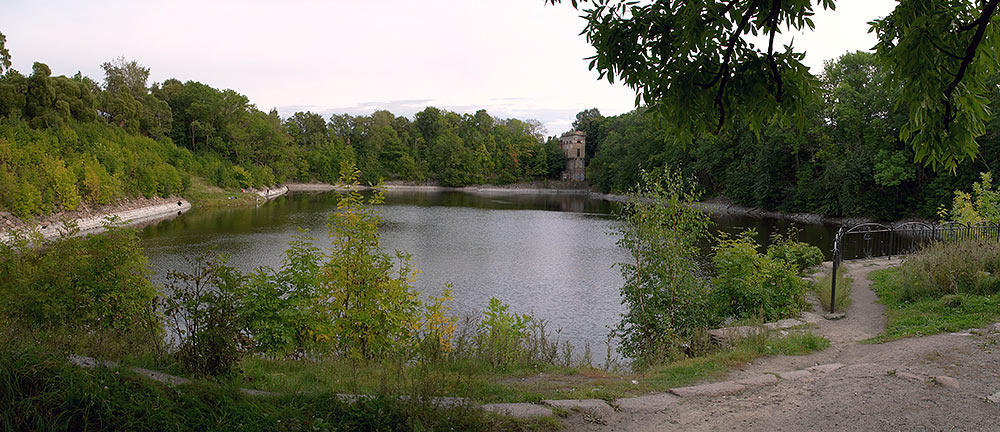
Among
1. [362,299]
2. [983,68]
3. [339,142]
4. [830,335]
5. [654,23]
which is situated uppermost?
[339,142]

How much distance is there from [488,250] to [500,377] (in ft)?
58.9

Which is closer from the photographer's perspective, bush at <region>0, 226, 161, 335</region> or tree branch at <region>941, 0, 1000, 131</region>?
tree branch at <region>941, 0, 1000, 131</region>

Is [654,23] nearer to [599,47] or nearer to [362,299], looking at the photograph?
[599,47]

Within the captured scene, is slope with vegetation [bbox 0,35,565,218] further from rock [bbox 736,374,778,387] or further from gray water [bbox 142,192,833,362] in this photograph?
rock [bbox 736,374,778,387]

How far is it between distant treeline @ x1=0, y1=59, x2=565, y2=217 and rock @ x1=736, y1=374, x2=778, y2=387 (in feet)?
91.0

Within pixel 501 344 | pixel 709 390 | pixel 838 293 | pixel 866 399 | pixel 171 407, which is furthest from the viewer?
pixel 838 293

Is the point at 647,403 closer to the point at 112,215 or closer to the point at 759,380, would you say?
the point at 759,380

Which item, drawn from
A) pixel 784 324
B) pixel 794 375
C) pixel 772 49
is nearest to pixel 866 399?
pixel 794 375

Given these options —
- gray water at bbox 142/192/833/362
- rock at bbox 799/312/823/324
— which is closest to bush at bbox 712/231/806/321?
rock at bbox 799/312/823/324

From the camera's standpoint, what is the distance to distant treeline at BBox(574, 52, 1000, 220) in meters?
31.1

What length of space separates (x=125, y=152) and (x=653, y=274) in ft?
137

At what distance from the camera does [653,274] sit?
8.90 m

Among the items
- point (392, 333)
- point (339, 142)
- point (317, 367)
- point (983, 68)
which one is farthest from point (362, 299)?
point (339, 142)

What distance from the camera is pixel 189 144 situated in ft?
215
